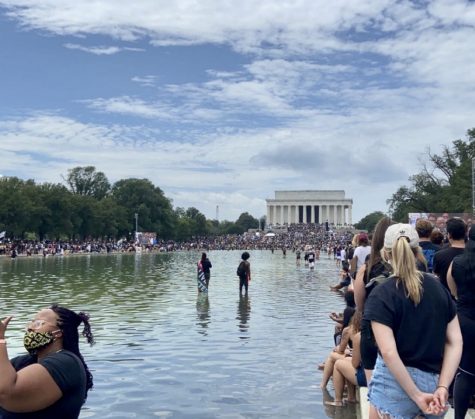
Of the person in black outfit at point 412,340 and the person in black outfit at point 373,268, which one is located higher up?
the person in black outfit at point 373,268

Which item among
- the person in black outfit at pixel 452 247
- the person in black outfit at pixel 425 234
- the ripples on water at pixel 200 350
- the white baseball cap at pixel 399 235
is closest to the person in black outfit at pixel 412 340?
the white baseball cap at pixel 399 235

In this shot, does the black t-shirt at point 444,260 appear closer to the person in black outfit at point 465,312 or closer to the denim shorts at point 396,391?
the person in black outfit at point 465,312

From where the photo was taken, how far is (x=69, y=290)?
22344 mm

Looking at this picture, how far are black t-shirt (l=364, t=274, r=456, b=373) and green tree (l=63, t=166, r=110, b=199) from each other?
129 m

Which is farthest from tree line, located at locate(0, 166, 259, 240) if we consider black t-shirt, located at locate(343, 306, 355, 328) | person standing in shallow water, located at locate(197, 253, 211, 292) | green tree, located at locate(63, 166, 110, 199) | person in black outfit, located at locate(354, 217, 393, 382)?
person in black outfit, located at locate(354, 217, 393, 382)

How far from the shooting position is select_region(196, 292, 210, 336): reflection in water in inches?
550

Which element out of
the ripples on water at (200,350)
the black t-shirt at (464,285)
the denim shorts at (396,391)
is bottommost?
the ripples on water at (200,350)

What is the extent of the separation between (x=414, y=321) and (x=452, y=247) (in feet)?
9.89

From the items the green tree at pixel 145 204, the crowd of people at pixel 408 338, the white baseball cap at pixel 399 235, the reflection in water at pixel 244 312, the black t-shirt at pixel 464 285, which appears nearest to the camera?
the crowd of people at pixel 408 338

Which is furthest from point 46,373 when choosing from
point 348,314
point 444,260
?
point 348,314

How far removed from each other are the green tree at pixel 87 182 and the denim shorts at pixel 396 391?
129022 millimetres

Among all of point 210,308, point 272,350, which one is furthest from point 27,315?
point 272,350

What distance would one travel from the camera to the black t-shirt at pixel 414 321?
3.80 metres

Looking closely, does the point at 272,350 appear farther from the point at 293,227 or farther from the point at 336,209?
the point at 336,209
